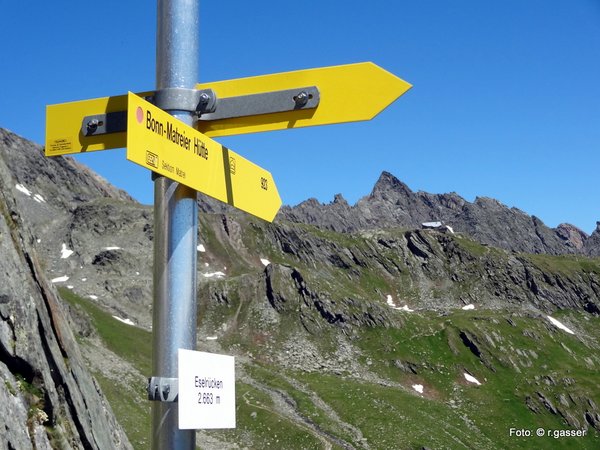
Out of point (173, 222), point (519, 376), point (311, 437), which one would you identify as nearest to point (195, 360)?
point (173, 222)

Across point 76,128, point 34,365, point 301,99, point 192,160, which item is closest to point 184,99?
point 192,160

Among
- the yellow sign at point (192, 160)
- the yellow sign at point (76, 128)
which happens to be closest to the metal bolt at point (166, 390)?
the yellow sign at point (192, 160)

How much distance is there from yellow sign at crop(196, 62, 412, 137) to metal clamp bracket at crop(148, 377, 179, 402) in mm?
2077

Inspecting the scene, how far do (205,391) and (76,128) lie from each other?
2639 mm

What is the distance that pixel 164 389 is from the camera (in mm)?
5270

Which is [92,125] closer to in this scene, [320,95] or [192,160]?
[192,160]

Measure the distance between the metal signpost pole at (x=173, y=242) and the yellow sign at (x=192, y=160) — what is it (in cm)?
17

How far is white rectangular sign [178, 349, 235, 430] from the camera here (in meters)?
5.25

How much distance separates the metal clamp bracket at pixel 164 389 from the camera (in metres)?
5.26

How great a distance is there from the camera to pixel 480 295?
193500 mm

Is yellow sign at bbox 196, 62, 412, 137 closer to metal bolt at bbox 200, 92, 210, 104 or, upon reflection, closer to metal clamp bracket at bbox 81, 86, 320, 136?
metal clamp bracket at bbox 81, 86, 320, 136

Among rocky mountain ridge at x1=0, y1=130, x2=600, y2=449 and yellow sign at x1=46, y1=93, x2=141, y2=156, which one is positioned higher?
rocky mountain ridge at x1=0, y1=130, x2=600, y2=449

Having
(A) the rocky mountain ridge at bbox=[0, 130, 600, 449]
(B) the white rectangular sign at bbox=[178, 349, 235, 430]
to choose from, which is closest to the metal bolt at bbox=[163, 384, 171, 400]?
(B) the white rectangular sign at bbox=[178, 349, 235, 430]

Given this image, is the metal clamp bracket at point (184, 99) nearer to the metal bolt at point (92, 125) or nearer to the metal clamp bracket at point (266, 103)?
the metal clamp bracket at point (266, 103)
